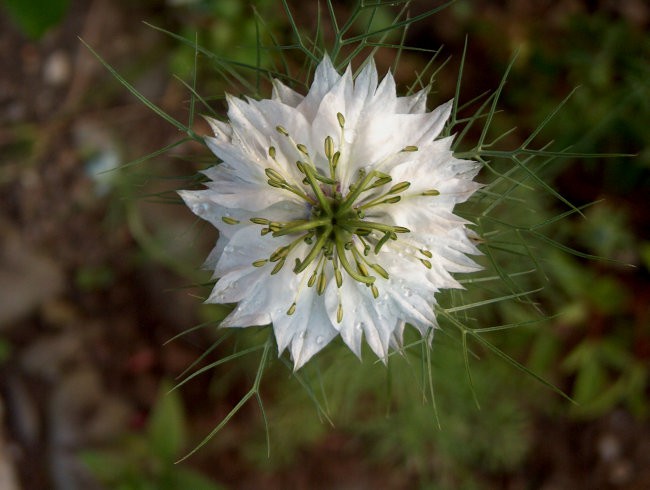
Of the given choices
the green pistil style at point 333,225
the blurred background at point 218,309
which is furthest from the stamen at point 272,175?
the blurred background at point 218,309

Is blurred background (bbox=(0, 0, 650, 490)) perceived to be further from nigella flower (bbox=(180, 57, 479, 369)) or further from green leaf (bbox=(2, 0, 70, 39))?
nigella flower (bbox=(180, 57, 479, 369))

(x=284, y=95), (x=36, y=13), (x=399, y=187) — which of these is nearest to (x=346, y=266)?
(x=399, y=187)

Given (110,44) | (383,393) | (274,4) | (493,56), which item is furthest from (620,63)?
(110,44)

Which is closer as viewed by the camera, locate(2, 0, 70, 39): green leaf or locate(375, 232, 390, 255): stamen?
locate(375, 232, 390, 255): stamen

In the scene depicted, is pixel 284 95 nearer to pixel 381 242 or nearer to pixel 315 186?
pixel 315 186

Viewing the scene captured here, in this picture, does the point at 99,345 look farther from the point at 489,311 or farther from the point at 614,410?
the point at 614,410

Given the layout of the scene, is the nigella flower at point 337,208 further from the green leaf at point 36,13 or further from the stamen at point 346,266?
the green leaf at point 36,13

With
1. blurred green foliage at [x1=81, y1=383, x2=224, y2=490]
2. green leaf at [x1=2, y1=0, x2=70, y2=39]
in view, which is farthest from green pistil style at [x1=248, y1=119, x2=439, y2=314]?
green leaf at [x1=2, y1=0, x2=70, y2=39]
